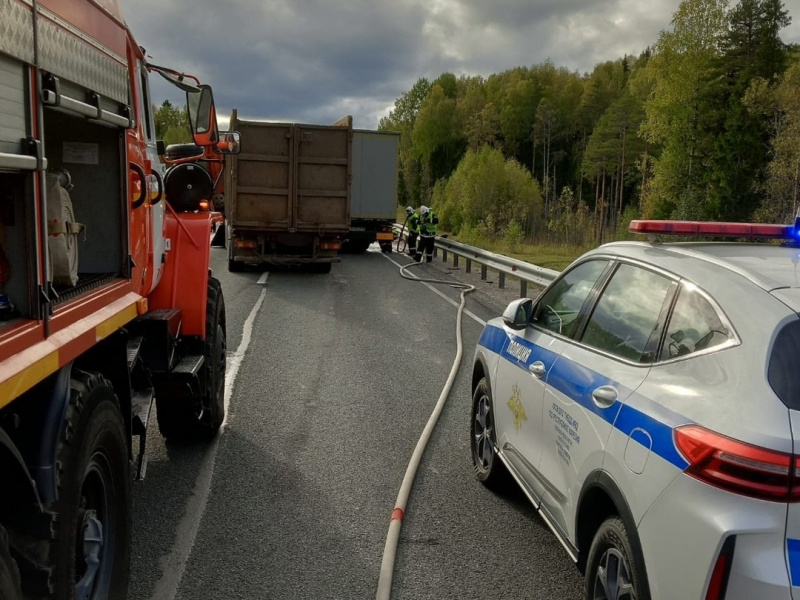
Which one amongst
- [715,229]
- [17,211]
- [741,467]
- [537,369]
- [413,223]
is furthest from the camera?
[413,223]

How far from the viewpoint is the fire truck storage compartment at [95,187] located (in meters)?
3.48

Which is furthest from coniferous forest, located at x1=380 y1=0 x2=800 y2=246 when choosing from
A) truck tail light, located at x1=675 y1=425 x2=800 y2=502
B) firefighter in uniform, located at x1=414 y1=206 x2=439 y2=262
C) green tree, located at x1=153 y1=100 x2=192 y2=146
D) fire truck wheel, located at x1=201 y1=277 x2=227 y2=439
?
truck tail light, located at x1=675 y1=425 x2=800 y2=502

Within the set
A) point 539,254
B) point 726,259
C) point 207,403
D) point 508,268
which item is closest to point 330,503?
point 207,403

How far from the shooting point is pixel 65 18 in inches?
106

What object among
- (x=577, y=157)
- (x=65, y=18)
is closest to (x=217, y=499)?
(x=65, y=18)

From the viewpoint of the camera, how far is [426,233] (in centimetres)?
2041

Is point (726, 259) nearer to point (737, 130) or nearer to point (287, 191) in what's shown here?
point (287, 191)

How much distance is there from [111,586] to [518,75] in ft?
361

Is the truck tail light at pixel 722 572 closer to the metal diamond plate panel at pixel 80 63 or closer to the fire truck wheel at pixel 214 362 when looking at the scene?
the metal diamond plate panel at pixel 80 63

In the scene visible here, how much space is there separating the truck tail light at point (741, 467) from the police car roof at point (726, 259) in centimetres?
63

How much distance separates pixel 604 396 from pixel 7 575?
2082mm

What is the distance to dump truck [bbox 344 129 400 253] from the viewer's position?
22.4m

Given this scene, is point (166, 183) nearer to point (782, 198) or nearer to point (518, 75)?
point (782, 198)

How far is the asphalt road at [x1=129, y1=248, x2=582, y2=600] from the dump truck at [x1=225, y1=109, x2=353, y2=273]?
347 inches
